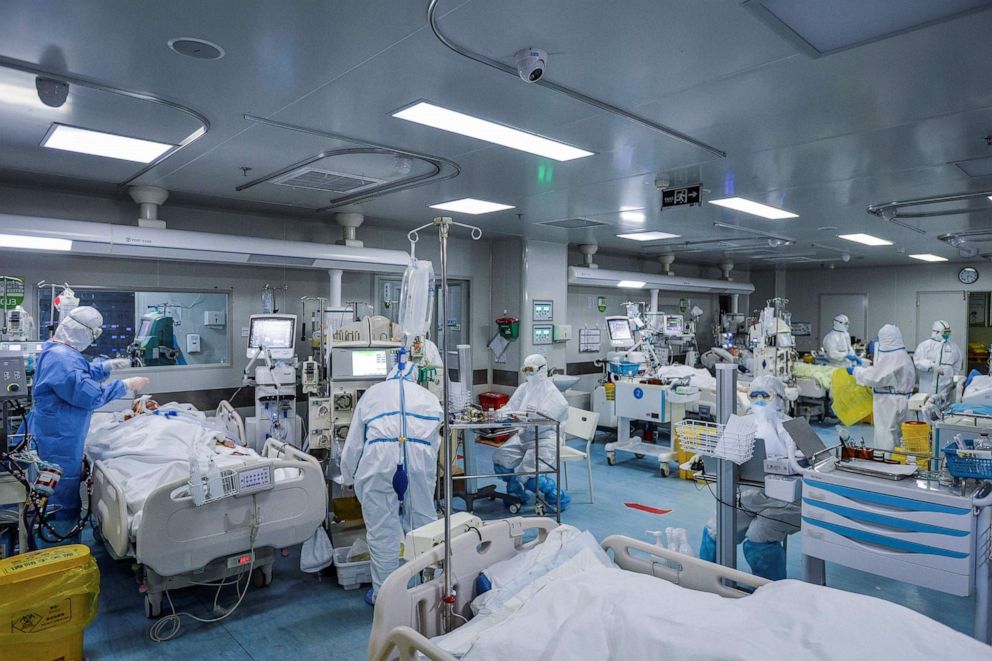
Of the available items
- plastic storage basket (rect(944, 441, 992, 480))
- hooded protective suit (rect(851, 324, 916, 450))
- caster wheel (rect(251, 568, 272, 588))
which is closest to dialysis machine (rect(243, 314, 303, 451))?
caster wheel (rect(251, 568, 272, 588))

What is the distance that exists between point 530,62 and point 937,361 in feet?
27.0

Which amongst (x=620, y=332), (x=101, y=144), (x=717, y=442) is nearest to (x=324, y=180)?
(x=101, y=144)

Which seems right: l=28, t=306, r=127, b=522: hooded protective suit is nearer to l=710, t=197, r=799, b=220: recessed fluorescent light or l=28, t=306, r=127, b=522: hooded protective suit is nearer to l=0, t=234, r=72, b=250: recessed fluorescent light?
l=0, t=234, r=72, b=250: recessed fluorescent light

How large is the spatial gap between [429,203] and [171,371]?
3074mm

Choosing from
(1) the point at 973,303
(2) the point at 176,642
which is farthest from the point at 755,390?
(1) the point at 973,303

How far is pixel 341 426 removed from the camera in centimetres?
502

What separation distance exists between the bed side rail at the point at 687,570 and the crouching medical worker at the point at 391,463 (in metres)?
1.49

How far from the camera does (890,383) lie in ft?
24.0

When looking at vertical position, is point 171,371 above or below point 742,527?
above

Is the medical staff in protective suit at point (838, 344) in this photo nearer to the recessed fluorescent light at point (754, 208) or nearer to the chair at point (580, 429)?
the recessed fluorescent light at point (754, 208)

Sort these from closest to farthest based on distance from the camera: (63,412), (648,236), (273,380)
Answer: (63,412) < (273,380) < (648,236)

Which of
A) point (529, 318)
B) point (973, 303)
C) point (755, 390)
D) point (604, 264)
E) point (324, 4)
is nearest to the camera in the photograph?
point (324, 4)

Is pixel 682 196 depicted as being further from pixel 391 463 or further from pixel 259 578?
pixel 259 578

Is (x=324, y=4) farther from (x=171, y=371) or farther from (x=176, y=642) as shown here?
(x=171, y=371)
